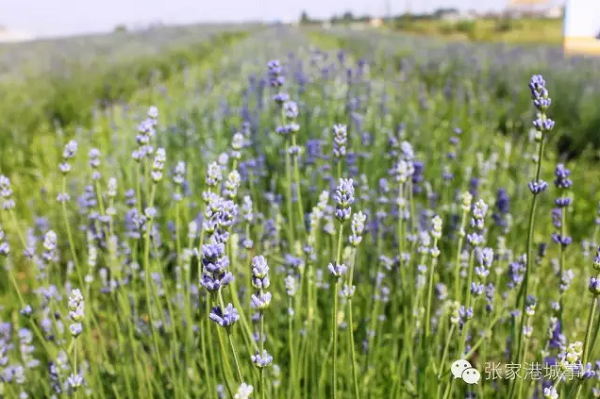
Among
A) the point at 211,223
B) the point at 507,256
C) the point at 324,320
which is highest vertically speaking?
the point at 211,223

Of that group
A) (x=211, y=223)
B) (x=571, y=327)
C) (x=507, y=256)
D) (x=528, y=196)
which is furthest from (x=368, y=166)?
(x=211, y=223)

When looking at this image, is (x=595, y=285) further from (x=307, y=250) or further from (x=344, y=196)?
(x=307, y=250)

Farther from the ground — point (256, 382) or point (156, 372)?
point (256, 382)

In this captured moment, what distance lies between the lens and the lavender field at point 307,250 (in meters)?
1.34

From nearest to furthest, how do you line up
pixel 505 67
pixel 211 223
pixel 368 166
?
pixel 211 223
pixel 368 166
pixel 505 67

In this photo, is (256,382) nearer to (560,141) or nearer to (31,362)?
(31,362)

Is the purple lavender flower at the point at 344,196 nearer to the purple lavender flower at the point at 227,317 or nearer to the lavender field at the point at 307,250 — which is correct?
the lavender field at the point at 307,250

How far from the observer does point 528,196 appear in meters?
3.57

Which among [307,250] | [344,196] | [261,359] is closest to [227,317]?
[261,359]

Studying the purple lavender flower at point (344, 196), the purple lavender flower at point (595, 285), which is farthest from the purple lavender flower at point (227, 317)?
the purple lavender flower at point (595, 285)

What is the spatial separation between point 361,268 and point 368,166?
1.08 metres

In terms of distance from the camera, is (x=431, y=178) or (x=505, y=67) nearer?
(x=431, y=178)

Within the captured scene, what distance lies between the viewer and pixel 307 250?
1.50 meters

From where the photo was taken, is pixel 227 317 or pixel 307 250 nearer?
pixel 227 317
